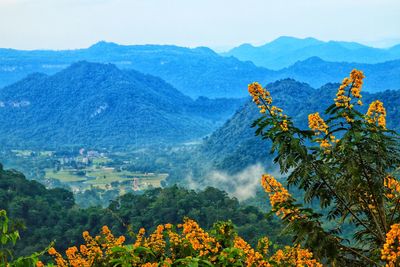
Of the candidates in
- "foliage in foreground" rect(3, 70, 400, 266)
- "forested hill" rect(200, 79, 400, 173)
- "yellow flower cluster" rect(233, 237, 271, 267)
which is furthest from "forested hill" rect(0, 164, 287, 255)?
"forested hill" rect(200, 79, 400, 173)

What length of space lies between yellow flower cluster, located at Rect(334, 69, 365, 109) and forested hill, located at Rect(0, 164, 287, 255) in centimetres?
4069

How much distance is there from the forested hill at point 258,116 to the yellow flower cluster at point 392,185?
112433 mm

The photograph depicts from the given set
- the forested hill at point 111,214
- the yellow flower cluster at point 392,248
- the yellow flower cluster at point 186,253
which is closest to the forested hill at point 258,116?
the forested hill at point 111,214

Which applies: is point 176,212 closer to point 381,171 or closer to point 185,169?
point 381,171

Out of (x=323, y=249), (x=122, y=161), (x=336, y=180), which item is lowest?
(x=122, y=161)

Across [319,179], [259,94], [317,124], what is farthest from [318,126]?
[259,94]

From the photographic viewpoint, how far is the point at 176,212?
5675 centimetres

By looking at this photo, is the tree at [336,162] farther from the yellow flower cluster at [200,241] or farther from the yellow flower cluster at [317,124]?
the yellow flower cluster at [200,241]

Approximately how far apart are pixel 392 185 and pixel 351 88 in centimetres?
217

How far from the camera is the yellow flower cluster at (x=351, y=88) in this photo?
6668 mm

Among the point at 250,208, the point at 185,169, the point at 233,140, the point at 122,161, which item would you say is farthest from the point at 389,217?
the point at 122,161

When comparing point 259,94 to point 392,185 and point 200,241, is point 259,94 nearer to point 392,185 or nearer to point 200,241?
point 200,241

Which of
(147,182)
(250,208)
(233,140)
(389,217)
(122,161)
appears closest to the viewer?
(389,217)

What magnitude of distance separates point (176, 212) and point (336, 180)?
5032cm
